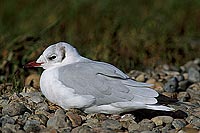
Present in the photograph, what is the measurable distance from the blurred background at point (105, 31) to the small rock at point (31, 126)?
172 centimetres

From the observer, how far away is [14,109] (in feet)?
15.1

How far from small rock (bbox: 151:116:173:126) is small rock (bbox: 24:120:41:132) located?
977 millimetres

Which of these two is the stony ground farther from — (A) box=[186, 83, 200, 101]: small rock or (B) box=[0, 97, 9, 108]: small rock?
(A) box=[186, 83, 200, 101]: small rock

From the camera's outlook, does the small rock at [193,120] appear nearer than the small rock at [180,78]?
Yes

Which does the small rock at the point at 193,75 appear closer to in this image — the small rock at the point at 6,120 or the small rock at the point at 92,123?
the small rock at the point at 92,123

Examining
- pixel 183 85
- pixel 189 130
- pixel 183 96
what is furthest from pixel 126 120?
pixel 183 85

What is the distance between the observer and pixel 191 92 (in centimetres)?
630

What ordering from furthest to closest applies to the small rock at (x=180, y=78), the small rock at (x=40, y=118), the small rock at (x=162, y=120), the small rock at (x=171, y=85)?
the small rock at (x=180, y=78), the small rock at (x=171, y=85), the small rock at (x=162, y=120), the small rock at (x=40, y=118)

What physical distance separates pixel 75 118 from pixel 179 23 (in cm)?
475

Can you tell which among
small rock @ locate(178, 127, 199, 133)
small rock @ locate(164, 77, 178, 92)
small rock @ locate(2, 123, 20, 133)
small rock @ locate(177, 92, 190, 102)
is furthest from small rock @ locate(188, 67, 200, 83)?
small rock @ locate(2, 123, 20, 133)

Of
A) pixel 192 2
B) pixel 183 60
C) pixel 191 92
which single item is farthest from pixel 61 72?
pixel 192 2

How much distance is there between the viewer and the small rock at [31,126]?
425cm

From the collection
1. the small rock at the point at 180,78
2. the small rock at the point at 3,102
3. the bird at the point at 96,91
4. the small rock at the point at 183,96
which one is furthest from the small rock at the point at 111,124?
the small rock at the point at 180,78

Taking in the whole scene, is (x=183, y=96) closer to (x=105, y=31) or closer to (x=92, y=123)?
(x=92, y=123)
